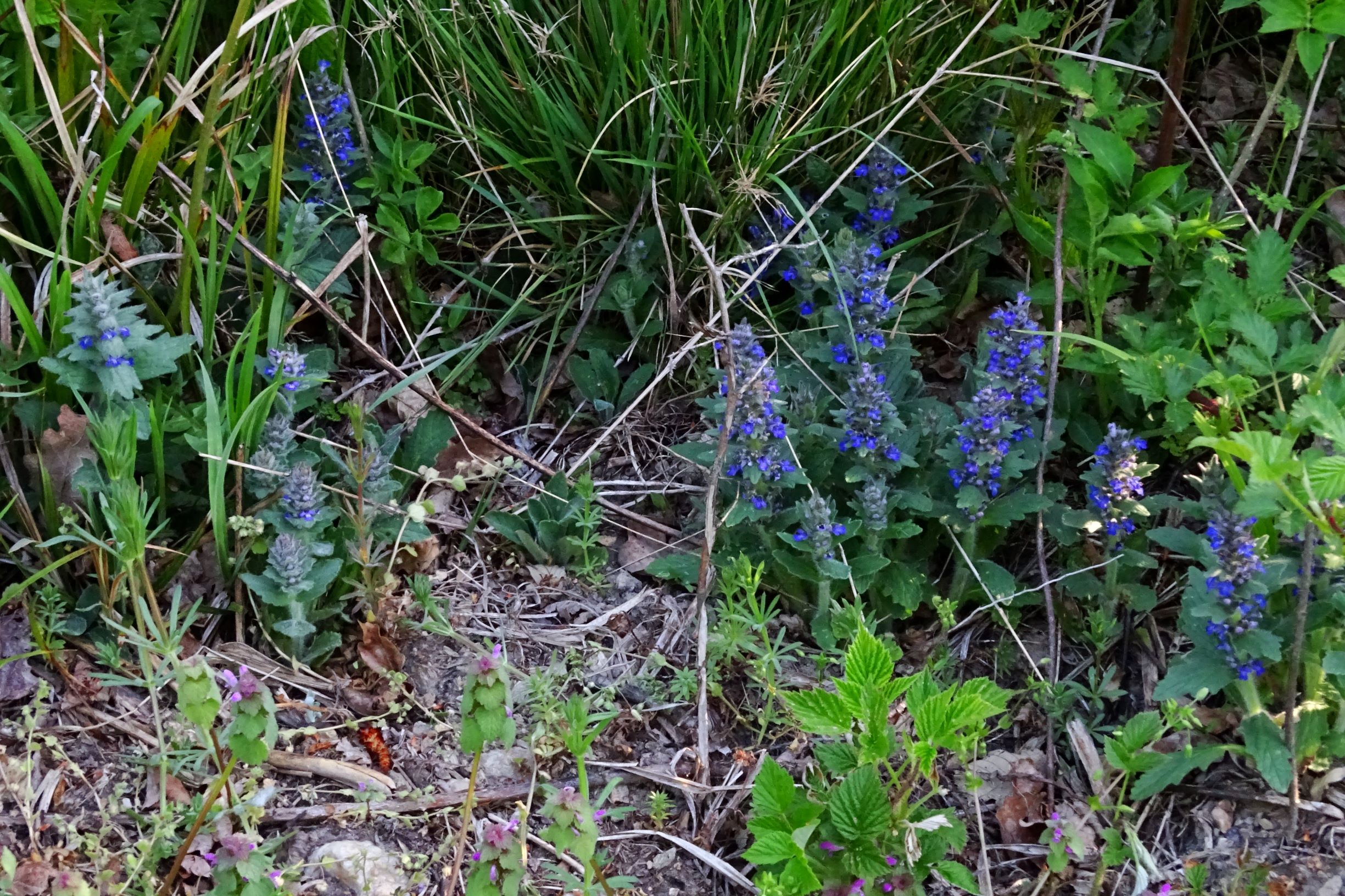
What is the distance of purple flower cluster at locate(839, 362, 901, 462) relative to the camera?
6.89ft

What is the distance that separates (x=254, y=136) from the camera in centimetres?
247

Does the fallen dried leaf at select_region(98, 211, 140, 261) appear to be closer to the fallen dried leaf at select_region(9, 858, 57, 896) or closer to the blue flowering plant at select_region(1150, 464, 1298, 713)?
the fallen dried leaf at select_region(9, 858, 57, 896)

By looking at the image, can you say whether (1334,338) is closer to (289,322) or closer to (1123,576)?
(1123,576)

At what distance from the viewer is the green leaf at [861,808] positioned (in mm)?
1713

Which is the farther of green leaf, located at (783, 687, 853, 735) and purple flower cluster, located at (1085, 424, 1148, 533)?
purple flower cluster, located at (1085, 424, 1148, 533)

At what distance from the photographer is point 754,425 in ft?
6.81

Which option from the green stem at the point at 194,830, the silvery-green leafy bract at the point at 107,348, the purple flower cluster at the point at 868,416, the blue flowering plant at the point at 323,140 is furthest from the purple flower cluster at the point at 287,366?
the purple flower cluster at the point at 868,416

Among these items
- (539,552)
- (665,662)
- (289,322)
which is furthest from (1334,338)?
(289,322)

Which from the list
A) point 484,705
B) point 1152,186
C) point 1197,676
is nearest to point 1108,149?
point 1152,186

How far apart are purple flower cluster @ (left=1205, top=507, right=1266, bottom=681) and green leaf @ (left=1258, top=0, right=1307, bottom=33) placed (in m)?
0.90

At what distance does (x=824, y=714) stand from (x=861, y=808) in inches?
5.8

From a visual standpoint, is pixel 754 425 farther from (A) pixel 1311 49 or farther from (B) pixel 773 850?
(A) pixel 1311 49

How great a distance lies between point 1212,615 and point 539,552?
4.06 ft

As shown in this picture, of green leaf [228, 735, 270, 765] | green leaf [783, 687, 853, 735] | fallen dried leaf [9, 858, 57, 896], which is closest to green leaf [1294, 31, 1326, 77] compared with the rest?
green leaf [783, 687, 853, 735]
